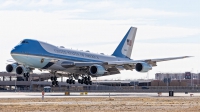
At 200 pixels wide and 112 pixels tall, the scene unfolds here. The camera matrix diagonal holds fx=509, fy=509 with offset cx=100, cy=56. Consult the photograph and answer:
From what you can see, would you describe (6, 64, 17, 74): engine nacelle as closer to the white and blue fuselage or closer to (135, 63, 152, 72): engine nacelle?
the white and blue fuselage

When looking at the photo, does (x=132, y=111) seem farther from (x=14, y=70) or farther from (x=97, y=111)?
(x=14, y=70)

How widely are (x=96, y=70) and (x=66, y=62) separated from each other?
5900mm

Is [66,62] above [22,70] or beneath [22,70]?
above

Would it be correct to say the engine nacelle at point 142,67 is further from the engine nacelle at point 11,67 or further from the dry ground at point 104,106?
the dry ground at point 104,106

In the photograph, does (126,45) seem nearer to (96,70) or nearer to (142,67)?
(142,67)

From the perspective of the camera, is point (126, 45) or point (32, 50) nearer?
point (32, 50)

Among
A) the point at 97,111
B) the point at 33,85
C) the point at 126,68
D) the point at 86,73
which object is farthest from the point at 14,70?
the point at 33,85

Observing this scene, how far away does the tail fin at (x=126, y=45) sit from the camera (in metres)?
106

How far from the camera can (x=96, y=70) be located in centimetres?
9156

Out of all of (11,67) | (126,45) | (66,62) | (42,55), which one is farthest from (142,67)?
(11,67)

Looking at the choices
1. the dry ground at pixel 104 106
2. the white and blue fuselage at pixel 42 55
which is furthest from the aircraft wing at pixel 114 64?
the dry ground at pixel 104 106

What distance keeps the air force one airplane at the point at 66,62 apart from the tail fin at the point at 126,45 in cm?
186

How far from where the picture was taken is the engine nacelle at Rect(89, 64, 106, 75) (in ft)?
300

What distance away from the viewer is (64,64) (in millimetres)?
88688
